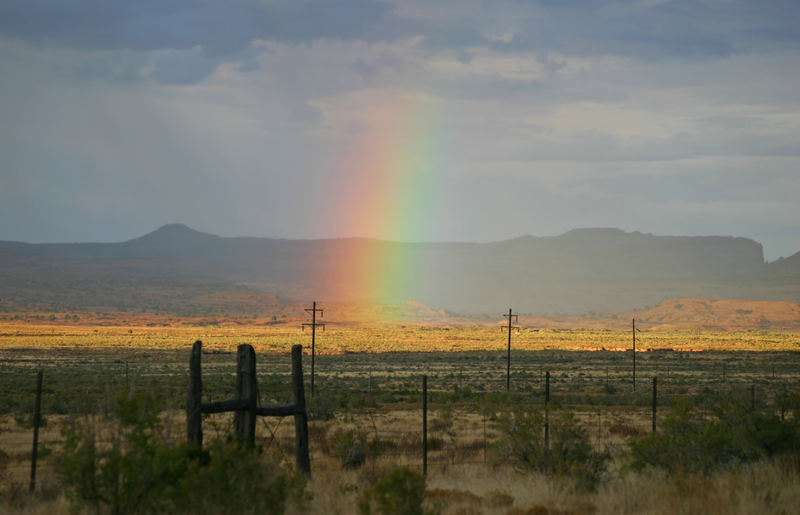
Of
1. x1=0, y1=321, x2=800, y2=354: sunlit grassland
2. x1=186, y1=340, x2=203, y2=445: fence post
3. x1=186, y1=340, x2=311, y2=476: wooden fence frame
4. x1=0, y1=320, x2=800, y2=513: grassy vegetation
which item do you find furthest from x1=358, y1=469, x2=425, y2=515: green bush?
x1=0, y1=321, x2=800, y2=354: sunlit grassland

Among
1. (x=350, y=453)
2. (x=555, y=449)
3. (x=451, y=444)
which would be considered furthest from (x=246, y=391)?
(x=451, y=444)

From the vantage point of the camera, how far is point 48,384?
44250 millimetres

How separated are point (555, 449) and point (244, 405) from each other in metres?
6.27

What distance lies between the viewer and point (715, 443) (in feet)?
51.8

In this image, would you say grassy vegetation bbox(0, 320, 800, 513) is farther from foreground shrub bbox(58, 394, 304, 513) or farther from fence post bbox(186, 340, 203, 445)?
fence post bbox(186, 340, 203, 445)

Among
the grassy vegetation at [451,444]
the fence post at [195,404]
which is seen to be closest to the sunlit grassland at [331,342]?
the grassy vegetation at [451,444]

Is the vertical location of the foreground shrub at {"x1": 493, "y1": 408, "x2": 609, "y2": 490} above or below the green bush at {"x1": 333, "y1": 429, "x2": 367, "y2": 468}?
above

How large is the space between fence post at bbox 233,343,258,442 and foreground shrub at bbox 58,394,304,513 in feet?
9.68

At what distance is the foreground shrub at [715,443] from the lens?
15.3 metres

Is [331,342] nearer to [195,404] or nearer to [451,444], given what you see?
[451,444]

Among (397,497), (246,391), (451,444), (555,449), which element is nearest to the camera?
(397,497)

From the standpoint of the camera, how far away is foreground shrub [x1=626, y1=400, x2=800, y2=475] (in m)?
15.3

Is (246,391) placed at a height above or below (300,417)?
above

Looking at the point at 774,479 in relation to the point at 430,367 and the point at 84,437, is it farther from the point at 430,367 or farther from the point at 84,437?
the point at 430,367
